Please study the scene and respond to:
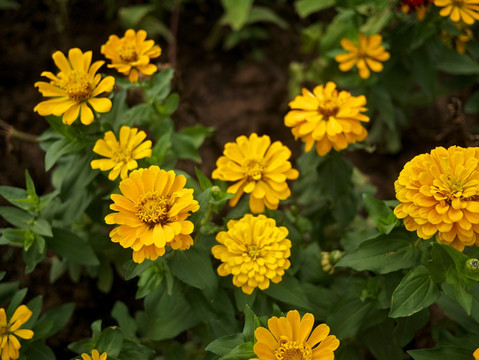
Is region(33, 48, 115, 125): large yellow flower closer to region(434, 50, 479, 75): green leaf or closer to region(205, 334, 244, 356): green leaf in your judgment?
region(205, 334, 244, 356): green leaf

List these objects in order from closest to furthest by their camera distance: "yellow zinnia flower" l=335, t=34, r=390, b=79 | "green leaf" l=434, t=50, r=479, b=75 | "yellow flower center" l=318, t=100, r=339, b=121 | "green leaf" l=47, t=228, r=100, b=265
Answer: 1. "yellow flower center" l=318, t=100, r=339, b=121
2. "green leaf" l=47, t=228, r=100, b=265
3. "yellow zinnia flower" l=335, t=34, r=390, b=79
4. "green leaf" l=434, t=50, r=479, b=75

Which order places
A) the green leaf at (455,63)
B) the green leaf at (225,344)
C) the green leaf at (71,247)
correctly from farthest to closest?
1. the green leaf at (455,63)
2. the green leaf at (71,247)
3. the green leaf at (225,344)

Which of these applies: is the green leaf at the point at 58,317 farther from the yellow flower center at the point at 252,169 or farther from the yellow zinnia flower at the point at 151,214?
the yellow flower center at the point at 252,169

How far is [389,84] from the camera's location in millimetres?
2367

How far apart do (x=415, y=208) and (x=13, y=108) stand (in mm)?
2297

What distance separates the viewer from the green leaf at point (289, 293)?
154 centimetres

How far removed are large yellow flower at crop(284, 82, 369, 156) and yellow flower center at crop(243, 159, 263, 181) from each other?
0.62ft

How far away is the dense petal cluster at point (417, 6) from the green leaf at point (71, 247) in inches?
59.1

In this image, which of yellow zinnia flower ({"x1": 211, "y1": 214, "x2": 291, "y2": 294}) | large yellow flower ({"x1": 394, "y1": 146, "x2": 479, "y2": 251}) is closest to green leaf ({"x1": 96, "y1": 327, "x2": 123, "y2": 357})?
yellow zinnia flower ({"x1": 211, "y1": 214, "x2": 291, "y2": 294})

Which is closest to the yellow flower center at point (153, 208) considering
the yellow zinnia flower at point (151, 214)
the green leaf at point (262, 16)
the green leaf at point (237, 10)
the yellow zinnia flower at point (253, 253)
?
the yellow zinnia flower at point (151, 214)

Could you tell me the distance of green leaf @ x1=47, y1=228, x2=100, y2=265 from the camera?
5.90ft

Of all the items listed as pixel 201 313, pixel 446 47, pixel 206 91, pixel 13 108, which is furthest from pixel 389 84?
pixel 13 108

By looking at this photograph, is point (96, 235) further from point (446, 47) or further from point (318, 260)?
point (446, 47)

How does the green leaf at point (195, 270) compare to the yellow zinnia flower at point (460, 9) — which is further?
the yellow zinnia flower at point (460, 9)
